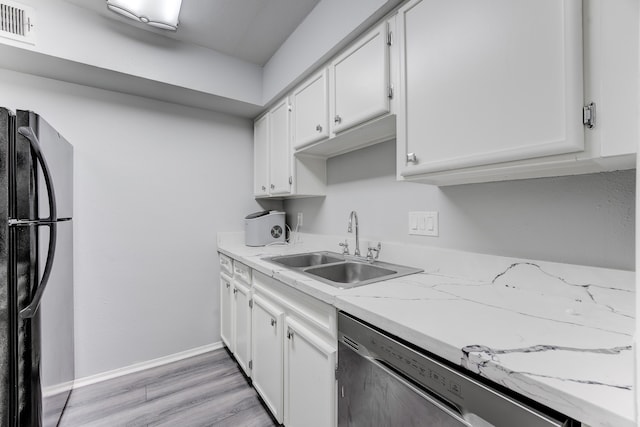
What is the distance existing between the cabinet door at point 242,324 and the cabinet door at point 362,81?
1249 mm

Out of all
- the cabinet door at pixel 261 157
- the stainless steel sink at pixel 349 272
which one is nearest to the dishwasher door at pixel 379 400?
the stainless steel sink at pixel 349 272

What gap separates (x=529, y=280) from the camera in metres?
1.04

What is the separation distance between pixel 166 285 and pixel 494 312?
2269 millimetres

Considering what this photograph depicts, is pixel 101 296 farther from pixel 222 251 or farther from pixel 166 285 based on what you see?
pixel 222 251

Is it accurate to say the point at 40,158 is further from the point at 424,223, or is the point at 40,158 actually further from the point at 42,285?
the point at 424,223

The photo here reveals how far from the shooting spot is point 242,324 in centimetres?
190

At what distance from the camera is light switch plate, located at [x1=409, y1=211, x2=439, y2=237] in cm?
139

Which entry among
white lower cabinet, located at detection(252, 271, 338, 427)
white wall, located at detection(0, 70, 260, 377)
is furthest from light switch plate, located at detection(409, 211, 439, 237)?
white wall, located at detection(0, 70, 260, 377)

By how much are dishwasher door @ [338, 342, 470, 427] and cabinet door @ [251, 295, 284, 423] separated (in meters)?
0.48

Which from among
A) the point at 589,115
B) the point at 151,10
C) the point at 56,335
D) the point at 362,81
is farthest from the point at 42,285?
the point at 589,115

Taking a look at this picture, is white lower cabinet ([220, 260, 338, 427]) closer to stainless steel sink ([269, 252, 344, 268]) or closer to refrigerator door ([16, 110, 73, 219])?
stainless steel sink ([269, 252, 344, 268])

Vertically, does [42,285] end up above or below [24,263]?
below

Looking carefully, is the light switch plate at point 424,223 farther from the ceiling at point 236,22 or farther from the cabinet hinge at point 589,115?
the ceiling at point 236,22

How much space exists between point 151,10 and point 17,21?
691 mm
